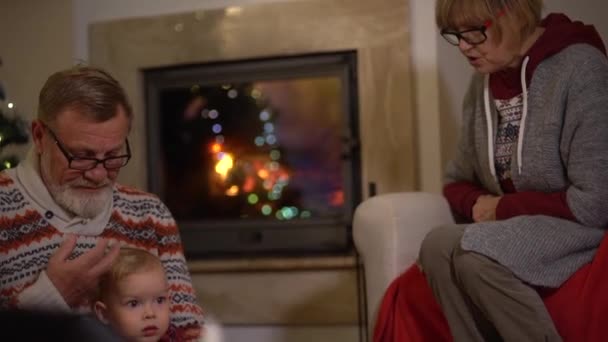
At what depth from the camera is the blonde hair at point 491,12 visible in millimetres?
1679

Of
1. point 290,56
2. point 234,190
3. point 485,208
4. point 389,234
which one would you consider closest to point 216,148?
point 234,190

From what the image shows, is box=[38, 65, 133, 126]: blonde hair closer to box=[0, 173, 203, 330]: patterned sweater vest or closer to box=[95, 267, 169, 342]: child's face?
box=[0, 173, 203, 330]: patterned sweater vest

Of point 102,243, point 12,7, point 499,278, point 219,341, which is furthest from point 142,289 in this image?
point 12,7

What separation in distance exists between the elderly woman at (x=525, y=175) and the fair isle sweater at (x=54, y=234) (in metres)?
0.52

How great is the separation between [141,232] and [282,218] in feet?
4.31

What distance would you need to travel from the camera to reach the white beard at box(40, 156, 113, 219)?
1408mm

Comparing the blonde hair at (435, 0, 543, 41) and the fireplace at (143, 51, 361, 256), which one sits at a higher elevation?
the blonde hair at (435, 0, 543, 41)

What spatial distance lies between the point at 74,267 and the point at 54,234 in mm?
118

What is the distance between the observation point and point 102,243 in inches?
51.6

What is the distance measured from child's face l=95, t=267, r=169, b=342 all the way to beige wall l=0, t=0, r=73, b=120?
5.51 feet

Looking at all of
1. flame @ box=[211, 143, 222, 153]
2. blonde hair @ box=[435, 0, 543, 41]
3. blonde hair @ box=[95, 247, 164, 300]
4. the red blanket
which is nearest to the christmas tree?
flame @ box=[211, 143, 222, 153]

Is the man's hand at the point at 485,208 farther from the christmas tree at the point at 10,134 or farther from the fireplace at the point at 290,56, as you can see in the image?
the christmas tree at the point at 10,134

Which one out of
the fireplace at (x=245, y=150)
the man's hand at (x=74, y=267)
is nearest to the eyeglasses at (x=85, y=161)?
the man's hand at (x=74, y=267)

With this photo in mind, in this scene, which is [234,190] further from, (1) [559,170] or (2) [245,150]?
(1) [559,170]
